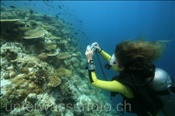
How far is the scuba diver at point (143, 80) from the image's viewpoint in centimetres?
293

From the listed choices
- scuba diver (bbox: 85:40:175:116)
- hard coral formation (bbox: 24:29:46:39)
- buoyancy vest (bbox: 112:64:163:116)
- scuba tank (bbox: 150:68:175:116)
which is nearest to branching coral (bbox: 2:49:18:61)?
hard coral formation (bbox: 24:29:46:39)

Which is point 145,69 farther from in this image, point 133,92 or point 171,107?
point 171,107

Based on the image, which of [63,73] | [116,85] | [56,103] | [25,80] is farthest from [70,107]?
[116,85]

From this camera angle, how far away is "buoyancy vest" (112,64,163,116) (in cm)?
292

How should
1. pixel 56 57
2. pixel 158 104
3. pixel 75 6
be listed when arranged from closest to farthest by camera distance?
pixel 158 104 → pixel 56 57 → pixel 75 6

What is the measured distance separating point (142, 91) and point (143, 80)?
0.67 ft

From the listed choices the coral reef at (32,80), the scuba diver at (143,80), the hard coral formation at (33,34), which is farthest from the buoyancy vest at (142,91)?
the hard coral formation at (33,34)

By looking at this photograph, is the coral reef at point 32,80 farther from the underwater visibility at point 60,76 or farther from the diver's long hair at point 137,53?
the diver's long hair at point 137,53

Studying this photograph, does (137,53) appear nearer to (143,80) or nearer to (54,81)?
(143,80)

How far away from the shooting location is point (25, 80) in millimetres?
6062

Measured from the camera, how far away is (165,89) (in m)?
2.97

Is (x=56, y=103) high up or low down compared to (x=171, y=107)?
up

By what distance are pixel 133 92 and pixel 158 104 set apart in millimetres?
450

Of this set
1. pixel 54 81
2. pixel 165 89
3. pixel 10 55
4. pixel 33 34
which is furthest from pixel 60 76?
pixel 165 89
